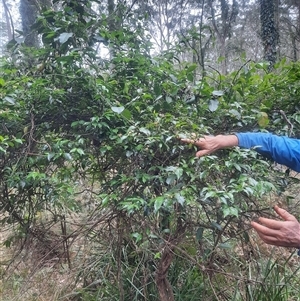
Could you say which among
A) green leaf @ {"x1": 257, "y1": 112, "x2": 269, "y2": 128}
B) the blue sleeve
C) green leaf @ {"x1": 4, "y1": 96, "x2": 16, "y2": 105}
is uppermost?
green leaf @ {"x1": 4, "y1": 96, "x2": 16, "y2": 105}

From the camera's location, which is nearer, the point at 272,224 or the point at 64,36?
the point at 272,224

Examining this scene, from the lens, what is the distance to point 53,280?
288 centimetres

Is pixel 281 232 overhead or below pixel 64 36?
below

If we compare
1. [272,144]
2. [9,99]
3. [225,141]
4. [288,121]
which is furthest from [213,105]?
[9,99]

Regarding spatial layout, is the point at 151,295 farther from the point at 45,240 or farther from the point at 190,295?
the point at 45,240

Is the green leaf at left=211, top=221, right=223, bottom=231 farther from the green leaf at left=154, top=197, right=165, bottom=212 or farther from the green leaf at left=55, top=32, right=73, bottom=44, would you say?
the green leaf at left=55, top=32, right=73, bottom=44

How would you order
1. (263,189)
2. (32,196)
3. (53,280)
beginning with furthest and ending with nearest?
(53,280), (32,196), (263,189)

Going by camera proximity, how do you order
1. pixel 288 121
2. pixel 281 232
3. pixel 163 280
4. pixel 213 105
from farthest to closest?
pixel 163 280, pixel 288 121, pixel 213 105, pixel 281 232

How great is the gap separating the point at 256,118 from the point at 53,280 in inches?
98.9

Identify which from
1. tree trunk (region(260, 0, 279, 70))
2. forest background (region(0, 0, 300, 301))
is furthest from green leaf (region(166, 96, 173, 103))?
tree trunk (region(260, 0, 279, 70))

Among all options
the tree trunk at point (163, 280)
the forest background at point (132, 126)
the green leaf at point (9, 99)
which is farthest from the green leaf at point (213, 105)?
the tree trunk at point (163, 280)

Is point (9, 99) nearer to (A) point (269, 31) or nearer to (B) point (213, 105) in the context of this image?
(B) point (213, 105)

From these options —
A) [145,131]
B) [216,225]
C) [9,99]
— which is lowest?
[216,225]

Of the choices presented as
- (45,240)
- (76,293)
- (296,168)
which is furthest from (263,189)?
(76,293)
